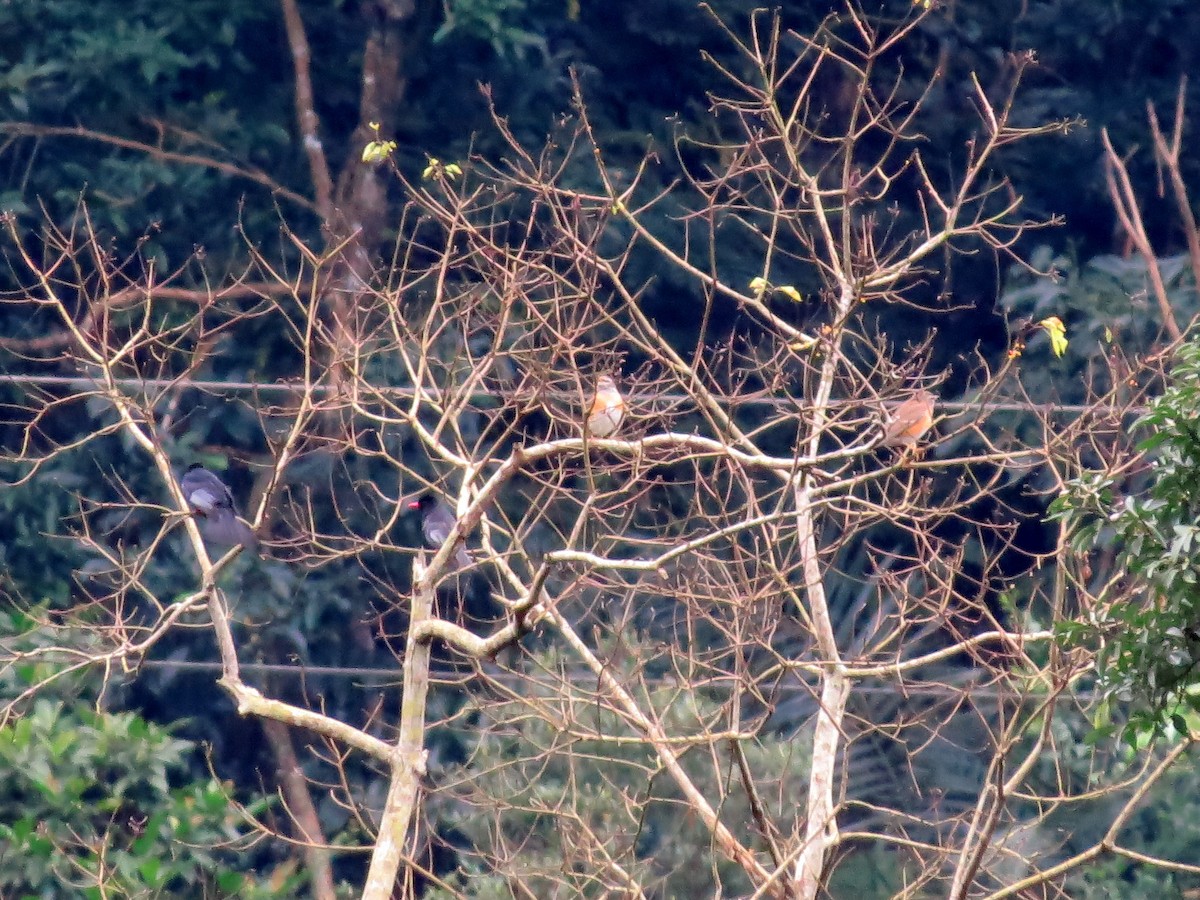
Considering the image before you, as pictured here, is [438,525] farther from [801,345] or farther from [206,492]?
[801,345]

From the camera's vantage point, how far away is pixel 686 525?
779 cm

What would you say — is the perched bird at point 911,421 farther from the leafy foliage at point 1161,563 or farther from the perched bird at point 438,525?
the perched bird at point 438,525

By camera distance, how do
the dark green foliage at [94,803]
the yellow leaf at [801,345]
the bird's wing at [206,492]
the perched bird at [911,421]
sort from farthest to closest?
the dark green foliage at [94,803] → the bird's wing at [206,492] → the perched bird at [911,421] → the yellow leaf at [801,345]

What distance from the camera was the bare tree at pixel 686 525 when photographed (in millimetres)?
4406

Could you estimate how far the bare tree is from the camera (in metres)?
4.41

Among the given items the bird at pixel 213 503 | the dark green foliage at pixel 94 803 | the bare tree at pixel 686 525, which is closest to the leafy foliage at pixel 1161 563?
the bare tree at pixel 686 525

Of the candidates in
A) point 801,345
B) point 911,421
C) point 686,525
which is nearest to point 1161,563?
point 801,345

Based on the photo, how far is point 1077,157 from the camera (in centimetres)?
1066

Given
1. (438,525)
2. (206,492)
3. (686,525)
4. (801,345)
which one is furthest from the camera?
(686,525)

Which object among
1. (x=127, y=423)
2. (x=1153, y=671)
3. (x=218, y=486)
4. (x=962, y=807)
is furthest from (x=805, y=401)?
(x=962, y=807)

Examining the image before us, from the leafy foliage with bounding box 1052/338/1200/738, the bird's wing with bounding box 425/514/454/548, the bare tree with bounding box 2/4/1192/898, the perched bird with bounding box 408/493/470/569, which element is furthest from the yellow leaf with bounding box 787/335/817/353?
the bird's wing with bounding box 425/514/454/548

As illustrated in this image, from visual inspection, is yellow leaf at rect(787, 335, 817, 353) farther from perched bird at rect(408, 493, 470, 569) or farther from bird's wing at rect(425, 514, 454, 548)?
bird's wing at rect(425, 514, 454, 548)

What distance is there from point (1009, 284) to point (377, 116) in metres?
3.91

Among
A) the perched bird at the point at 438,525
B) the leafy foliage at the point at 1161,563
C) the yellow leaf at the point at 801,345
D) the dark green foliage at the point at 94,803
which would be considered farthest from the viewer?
the dark green foliage at the point at 94,803
